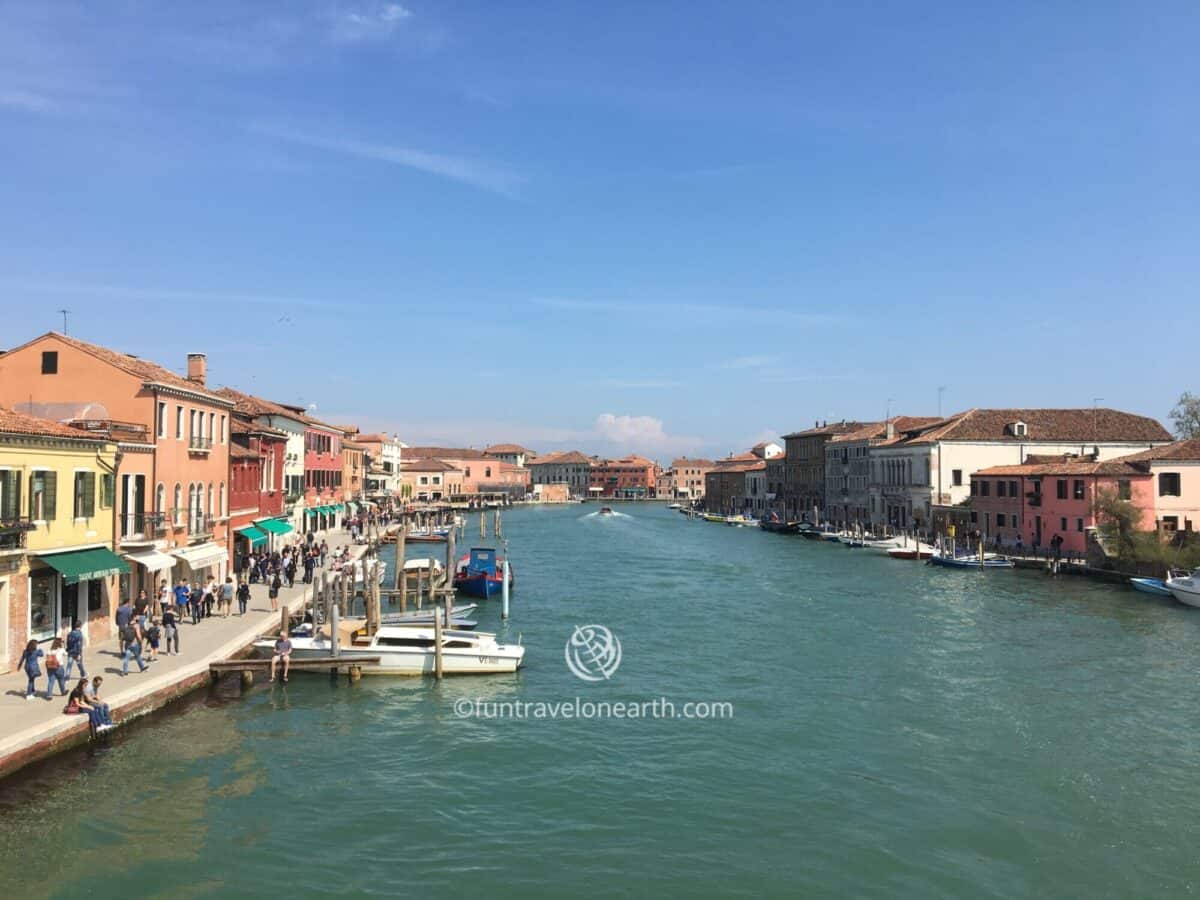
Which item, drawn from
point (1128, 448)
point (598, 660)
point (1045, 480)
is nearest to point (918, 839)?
point (598, 660)

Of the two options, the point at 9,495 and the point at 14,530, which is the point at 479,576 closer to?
the point at 9,495

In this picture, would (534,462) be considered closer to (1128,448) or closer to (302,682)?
(1128,448)

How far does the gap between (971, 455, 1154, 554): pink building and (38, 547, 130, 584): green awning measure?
35.8 m

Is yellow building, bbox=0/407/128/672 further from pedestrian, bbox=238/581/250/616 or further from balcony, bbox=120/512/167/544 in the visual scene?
pedestrian, bbox=238/581/250/616

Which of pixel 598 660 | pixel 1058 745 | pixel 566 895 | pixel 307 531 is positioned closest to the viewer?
pixel 566 895

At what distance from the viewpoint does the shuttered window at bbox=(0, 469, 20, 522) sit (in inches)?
591

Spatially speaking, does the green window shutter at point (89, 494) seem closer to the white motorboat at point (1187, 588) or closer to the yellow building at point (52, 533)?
the yellow building at point (52, 533)

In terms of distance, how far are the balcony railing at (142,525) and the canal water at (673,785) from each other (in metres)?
4.82

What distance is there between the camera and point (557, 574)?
4041 cm

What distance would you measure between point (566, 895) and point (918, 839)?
439 cm

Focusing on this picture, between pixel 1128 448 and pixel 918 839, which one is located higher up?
pixel 1128 448

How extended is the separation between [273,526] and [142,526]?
1165cm

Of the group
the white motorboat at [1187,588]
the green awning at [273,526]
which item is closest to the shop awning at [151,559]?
the green awning at [273,526]

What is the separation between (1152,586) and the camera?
31859mm
